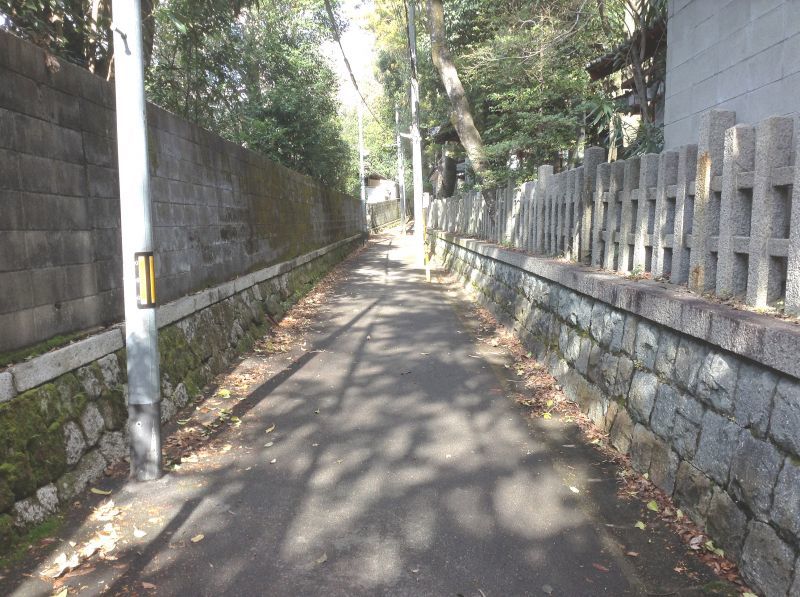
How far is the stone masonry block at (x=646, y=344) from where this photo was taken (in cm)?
402

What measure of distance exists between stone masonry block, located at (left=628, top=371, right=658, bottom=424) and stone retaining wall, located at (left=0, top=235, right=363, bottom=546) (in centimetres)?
352

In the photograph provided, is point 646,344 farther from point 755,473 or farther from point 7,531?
point 7,531

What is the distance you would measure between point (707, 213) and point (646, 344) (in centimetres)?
93

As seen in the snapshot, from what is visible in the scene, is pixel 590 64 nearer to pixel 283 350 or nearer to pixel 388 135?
pixel 283 350

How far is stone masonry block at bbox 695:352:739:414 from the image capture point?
310 centimetres

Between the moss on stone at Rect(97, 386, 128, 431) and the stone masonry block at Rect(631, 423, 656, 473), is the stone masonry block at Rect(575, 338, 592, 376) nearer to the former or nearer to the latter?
the stone masonry block at Rect(631, 423, 656, 473)

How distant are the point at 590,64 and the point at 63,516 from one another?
13565mm

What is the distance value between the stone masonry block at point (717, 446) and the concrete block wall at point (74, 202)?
376 centimetres

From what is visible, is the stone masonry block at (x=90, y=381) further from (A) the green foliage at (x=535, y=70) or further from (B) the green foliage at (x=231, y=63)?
(A) the green foliage at (x=535, y=70)

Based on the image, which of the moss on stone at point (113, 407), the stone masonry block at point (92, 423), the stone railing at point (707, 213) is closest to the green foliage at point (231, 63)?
the moss on stone at point (113, 407)

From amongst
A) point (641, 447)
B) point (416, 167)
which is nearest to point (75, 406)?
point (641, 447)

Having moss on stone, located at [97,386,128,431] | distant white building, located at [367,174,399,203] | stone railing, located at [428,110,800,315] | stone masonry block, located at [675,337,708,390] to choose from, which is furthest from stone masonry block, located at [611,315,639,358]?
distant white building, located at [367,174,399,203]

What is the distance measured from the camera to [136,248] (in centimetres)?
395

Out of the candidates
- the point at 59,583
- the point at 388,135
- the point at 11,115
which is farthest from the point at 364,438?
the point at 388,135
